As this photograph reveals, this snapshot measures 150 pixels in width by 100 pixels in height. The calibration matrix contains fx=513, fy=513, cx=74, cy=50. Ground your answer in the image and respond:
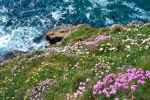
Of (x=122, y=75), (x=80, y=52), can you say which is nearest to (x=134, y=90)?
(x=122, y=75)

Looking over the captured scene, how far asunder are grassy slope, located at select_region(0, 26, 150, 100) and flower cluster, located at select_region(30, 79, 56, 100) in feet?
1.02

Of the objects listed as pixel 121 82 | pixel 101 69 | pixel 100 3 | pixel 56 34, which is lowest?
pixel 56 34

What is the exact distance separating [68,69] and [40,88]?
67.7 inches

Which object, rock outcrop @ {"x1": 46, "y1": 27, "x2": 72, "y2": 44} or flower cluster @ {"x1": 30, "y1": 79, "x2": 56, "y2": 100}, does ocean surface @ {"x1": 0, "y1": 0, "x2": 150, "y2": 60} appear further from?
flower cluster @ {"x1": 30, "y1": 79, "x2": 56, "y2": 100}

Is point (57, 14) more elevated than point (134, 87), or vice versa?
point (134, 87)

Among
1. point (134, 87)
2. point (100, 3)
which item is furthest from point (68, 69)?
point (100, 3)

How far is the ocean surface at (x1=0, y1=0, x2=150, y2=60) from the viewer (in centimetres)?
5012

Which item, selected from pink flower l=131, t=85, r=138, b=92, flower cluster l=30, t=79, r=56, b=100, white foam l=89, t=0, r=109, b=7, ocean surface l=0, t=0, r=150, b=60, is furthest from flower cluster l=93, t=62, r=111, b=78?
white foam l=89, t=0, r=109, b=7

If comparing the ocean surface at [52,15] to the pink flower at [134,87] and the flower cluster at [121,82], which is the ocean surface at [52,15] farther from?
the pink flower at [134,87]

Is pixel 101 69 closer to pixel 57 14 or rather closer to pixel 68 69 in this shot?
pixel 68 69

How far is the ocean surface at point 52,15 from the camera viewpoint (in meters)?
50.1

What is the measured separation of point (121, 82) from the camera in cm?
1606

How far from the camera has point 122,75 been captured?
54.6 feet

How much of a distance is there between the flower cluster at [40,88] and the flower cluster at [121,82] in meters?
3.62
